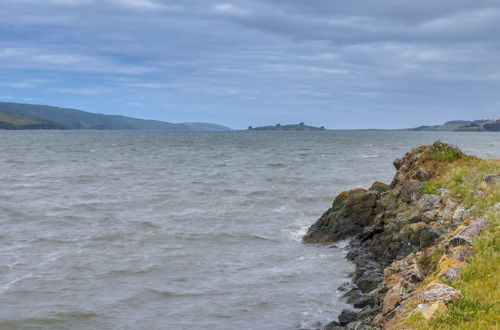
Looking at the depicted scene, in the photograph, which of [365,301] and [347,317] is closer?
[347,317]

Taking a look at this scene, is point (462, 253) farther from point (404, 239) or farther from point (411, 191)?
point (411, 191)

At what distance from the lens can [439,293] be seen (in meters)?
10.6

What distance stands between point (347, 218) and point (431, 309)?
16.4 meters

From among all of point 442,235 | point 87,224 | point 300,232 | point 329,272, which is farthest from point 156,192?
point 442,235

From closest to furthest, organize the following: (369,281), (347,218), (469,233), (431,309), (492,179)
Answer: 1. (431,309)
2. (469,233)
3. (369,281)
4. (492,179)
5. (347,218)

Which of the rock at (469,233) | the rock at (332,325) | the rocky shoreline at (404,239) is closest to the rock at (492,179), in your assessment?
the rocky shoreline at (404,239)

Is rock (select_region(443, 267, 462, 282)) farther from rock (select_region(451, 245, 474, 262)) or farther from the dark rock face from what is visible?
rock (select_region(451, 245, 474, 262))

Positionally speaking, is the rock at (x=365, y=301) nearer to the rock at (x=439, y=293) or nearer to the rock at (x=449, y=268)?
the rock at (x=449, y=268)

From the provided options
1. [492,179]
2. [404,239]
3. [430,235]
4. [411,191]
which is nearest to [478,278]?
[430,235]

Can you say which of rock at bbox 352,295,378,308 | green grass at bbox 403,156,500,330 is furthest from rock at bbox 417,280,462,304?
rock at bbox 352,295,378,308

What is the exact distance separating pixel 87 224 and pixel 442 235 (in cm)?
2170

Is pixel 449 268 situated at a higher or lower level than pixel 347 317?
higher

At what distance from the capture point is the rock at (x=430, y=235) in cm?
1627

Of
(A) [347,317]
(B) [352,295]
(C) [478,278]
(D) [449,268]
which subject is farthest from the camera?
(B) [352,295]
